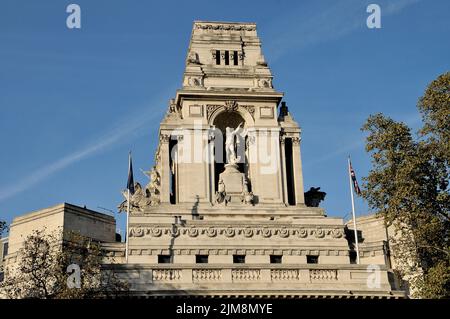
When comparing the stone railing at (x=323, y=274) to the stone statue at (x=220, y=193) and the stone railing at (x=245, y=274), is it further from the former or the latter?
the stone statue at (x=220, y=193)

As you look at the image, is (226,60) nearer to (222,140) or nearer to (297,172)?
(222,140)

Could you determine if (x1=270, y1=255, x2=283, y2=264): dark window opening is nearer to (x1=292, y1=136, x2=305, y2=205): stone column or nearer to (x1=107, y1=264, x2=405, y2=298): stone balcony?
(x1=107, y1=264, x2=405, y2=298): stone balcony

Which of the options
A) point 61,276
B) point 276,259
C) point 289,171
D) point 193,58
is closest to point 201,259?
point 276,259

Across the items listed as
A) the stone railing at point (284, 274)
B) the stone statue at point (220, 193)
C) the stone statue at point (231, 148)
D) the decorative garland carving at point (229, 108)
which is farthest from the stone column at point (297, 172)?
the stone railing at point (284, 274)

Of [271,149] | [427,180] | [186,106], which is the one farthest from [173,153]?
[427,180]

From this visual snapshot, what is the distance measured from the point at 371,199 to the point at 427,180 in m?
4.06

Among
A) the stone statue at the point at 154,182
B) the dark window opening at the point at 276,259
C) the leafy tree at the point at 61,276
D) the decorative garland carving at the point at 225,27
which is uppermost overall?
the decorative garland carving at the point at 225,27

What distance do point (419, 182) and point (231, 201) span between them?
21480 mm

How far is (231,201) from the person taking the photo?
67.2m

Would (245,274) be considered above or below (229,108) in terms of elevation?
below

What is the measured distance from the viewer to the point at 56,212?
222 feet

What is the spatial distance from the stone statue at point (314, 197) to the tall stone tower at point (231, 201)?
10.7 ft

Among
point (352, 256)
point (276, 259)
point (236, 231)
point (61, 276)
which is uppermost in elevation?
point (236, 231)

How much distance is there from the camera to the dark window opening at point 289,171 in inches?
2778
